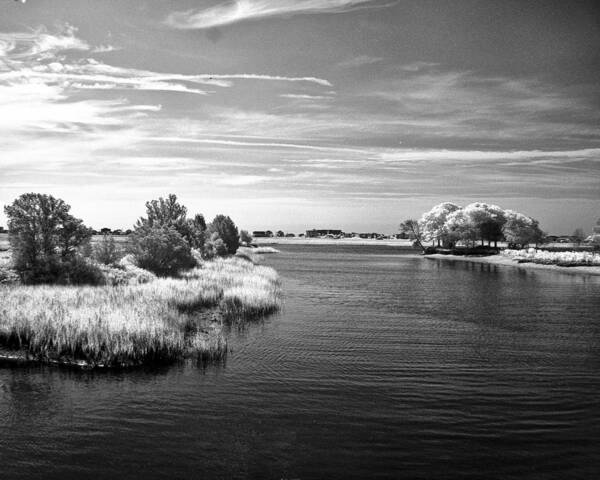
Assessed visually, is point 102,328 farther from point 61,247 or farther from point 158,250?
point 158,250

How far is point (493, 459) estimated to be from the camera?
1345 cm

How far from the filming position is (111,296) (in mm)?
Result: 30781

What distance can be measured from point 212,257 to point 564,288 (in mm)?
50304

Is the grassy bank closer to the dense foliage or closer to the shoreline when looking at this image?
the dense foliage

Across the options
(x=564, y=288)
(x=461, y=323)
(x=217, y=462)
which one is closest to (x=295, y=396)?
(x=217, y=462)

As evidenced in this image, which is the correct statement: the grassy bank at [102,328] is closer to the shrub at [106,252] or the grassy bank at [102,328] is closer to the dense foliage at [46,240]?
the dense foliage at [46,240]

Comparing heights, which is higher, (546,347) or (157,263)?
(157,263)

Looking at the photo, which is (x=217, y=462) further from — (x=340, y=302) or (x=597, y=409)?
(x=340, y=302)

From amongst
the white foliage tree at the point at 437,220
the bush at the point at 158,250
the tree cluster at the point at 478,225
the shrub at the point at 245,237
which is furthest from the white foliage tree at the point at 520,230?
the bush at the point at 158,250

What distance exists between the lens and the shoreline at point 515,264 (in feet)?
285

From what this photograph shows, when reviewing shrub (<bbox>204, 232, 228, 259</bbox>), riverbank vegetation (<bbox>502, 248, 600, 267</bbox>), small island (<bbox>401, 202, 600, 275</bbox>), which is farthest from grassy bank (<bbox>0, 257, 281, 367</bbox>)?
small island (<bbox>401, 202, 600, 275</bbox>)

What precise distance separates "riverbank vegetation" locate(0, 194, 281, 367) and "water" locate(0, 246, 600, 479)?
5.77ft

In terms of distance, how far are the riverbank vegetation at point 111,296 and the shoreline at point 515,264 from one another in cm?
6120

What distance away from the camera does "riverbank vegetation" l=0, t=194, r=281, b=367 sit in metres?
22.2
